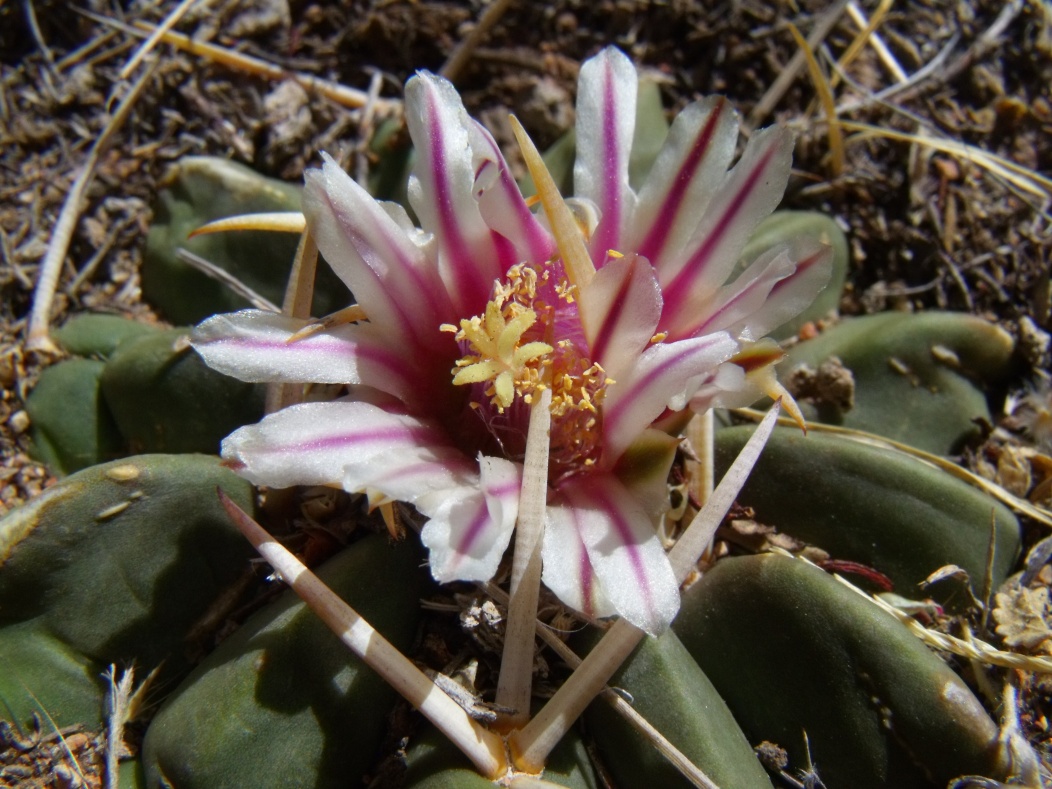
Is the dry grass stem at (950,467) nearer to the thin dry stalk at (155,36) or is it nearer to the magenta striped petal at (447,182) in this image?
the magenta striped petal at (447,182)

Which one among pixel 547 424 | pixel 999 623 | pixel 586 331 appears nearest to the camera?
pixel 547 424

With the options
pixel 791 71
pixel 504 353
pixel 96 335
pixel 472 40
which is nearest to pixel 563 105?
pixel 472 40

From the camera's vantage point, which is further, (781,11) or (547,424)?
(781,11)

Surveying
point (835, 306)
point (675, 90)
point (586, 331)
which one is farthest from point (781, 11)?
point (586, 331)

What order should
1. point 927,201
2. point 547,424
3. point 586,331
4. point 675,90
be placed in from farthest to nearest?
point 675,90, point 927,201, point 586,331, point 547,424

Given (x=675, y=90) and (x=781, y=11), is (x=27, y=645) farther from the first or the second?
(x=781, y=11)

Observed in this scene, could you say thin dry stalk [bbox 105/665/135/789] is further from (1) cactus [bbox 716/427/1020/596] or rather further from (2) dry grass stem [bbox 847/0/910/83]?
(2) dry grass stem [bbox 847/0/910/83]

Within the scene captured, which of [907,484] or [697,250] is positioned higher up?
[697,250]
